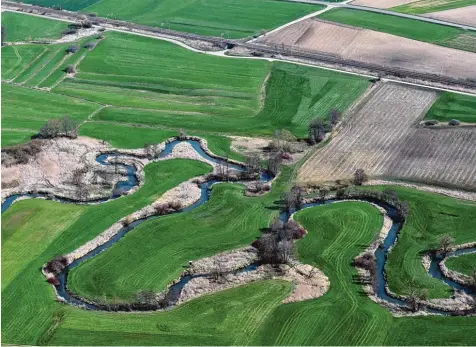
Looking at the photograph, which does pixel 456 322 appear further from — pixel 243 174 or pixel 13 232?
pixel 13 232

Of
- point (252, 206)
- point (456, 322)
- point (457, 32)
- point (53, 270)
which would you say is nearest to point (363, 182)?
point (252, 206)

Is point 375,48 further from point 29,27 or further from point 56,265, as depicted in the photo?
point 56,265

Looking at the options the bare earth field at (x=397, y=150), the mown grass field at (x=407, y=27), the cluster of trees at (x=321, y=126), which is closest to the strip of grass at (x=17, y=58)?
the cluster of trees at (x=321, y=126)

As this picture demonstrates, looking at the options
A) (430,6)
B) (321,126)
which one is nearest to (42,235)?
(321,126)

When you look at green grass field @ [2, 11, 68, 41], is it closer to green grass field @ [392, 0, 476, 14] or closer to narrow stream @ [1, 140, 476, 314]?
narrow stream @ [1, 140, 476, 314]

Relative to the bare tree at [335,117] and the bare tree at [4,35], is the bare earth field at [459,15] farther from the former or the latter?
the bare tree at [4,35]

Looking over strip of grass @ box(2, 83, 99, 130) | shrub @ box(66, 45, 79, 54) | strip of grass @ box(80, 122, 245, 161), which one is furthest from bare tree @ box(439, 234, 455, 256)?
shrub @ box(66, 45, 79, 54)
